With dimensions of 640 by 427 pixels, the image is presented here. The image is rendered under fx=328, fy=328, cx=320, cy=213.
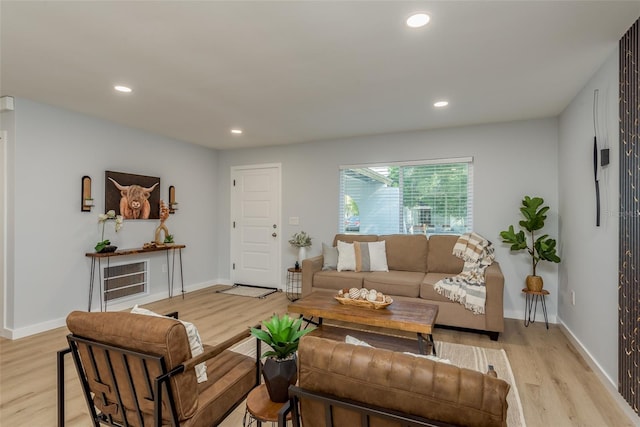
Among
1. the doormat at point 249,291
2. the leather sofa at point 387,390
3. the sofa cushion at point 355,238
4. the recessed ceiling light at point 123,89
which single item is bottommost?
the doormat at point 249,291

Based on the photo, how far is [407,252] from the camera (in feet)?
14.0

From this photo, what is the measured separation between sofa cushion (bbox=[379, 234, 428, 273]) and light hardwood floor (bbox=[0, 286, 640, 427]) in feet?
2.92

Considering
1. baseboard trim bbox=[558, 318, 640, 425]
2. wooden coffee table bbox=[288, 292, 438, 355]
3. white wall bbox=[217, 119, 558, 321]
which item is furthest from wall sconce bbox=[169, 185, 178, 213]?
baseboard trim bbox=[558, 318, 640, 425]

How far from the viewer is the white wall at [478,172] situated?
3.97 meters

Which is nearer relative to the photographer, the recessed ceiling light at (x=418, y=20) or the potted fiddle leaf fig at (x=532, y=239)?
the recessed ceiling light at (x=418, y=20)

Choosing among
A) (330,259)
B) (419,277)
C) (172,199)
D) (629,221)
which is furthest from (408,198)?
(172,199)

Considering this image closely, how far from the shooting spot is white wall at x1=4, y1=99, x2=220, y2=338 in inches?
133

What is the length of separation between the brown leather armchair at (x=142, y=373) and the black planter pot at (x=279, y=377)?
1.03ft

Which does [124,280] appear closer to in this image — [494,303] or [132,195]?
[132,195]

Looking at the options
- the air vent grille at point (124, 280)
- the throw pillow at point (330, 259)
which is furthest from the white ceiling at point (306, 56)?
the air vent grille at point (124, 280)

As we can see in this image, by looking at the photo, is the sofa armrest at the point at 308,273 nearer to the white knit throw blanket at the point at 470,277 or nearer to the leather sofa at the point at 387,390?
the white knit throw blanket at the point at 470,277

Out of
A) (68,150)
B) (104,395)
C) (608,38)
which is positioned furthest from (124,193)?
(608,38)

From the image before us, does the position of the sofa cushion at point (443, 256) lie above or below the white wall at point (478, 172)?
below

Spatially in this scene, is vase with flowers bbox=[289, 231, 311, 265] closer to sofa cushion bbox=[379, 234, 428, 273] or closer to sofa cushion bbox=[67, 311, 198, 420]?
sofa cushion bbox=[379, 234, 428, 273]
